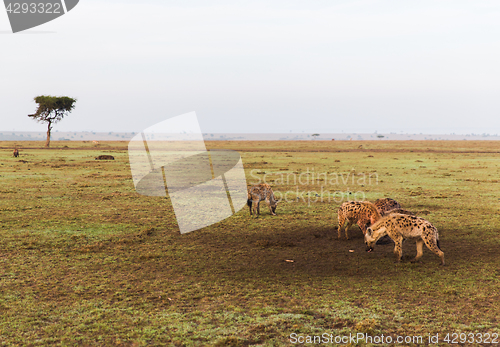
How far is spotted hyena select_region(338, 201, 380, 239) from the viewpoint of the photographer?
12.8 metres

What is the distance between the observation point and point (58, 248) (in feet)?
40.0

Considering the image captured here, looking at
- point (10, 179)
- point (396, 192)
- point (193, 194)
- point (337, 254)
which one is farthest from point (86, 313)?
point (10, 179)

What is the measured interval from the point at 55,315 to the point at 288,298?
4.82m

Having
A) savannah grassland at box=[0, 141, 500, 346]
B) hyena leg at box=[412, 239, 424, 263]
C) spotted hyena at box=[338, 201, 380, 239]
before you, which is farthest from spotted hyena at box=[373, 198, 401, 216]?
hyena leg at box=[412, 239, 424, 263]

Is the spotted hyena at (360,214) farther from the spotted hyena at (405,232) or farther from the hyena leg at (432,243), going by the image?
the hyena leg at (432,243)

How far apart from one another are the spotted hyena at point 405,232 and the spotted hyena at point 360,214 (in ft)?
3.13

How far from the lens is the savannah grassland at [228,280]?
7055 mm

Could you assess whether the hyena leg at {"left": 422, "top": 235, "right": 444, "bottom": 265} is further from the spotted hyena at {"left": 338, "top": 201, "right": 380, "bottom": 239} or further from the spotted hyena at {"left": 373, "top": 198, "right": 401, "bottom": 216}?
the spotted hyena at {"left": 373, "top": 198, "right": 401, "bottom": 216}

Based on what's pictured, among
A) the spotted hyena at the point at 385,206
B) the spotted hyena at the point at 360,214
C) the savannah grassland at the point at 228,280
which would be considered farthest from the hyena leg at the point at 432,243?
the spotted hyena at the point at 385,206

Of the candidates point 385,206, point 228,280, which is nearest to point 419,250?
point 385,206

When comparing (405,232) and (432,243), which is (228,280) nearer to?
(405,232)

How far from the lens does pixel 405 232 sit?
10.8 metres

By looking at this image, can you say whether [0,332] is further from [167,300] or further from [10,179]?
[10,179]

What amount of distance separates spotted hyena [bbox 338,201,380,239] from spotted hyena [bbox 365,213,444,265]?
953 mm
